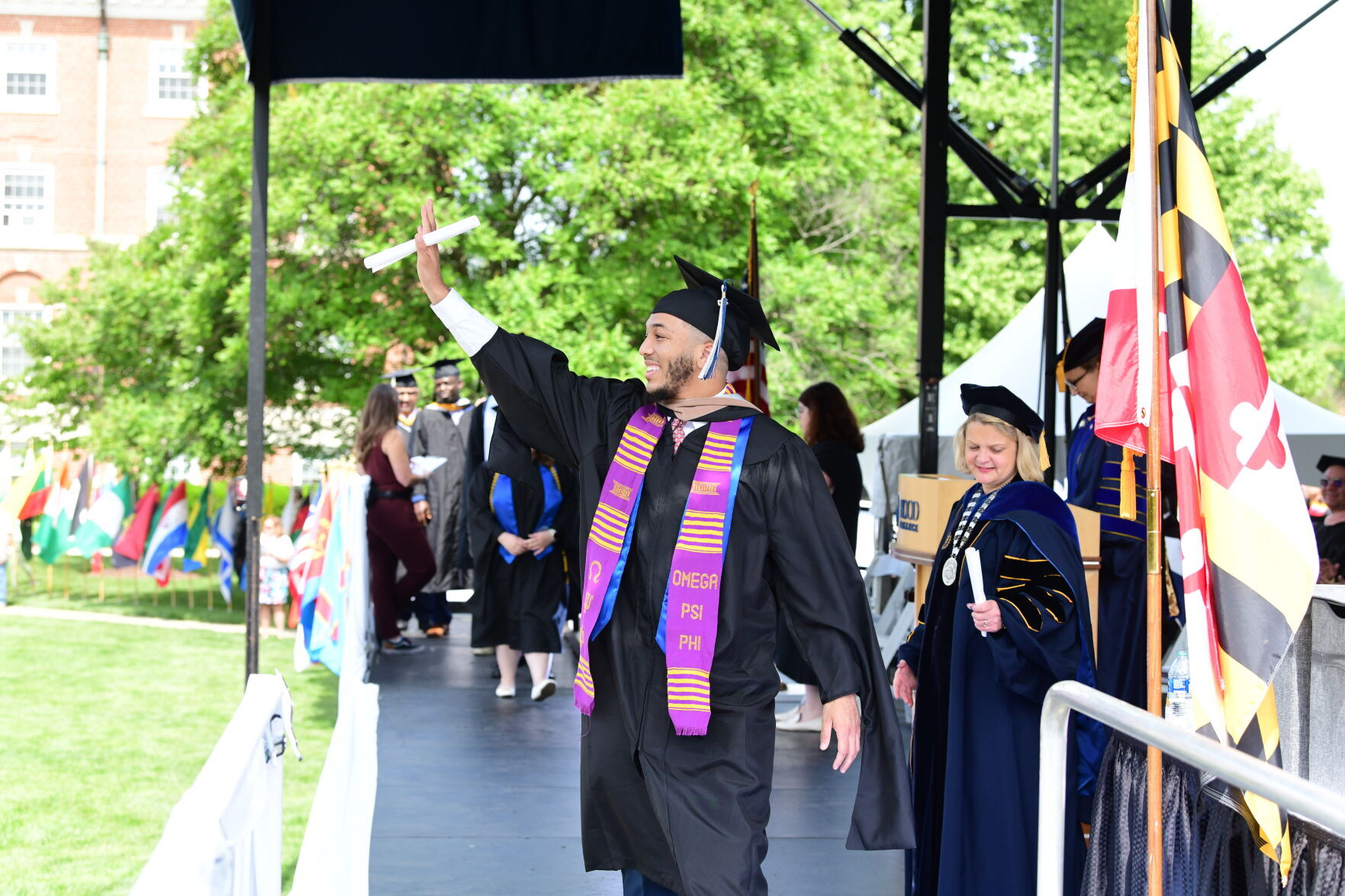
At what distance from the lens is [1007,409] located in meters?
3.93

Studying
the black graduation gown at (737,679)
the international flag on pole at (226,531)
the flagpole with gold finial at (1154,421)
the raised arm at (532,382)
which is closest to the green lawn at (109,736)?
the international flag on pole at (226,531)

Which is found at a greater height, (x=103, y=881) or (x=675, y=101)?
(x=675, y=101)

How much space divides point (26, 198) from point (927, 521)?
35539 mm

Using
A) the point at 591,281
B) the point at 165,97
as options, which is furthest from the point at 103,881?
the point at 165,97

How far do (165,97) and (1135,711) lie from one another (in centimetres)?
3749

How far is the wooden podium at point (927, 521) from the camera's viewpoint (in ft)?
15.4

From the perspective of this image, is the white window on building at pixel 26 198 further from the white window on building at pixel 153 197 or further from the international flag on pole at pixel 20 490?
the international flag on pole at pixel 20 490

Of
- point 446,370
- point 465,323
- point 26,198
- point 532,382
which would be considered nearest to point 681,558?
point 532,382

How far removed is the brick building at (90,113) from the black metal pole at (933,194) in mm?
31578

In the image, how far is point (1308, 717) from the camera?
9.94ft

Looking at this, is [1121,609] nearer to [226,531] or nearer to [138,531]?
[226,531]

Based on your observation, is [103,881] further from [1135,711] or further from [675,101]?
[675,101]

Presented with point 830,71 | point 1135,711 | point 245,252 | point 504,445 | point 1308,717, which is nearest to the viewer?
point 1135,711

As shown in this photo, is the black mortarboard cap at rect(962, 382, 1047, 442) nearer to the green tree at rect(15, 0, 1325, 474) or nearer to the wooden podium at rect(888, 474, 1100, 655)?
the wooden podium at rect(888, 474, 1100, 655)
